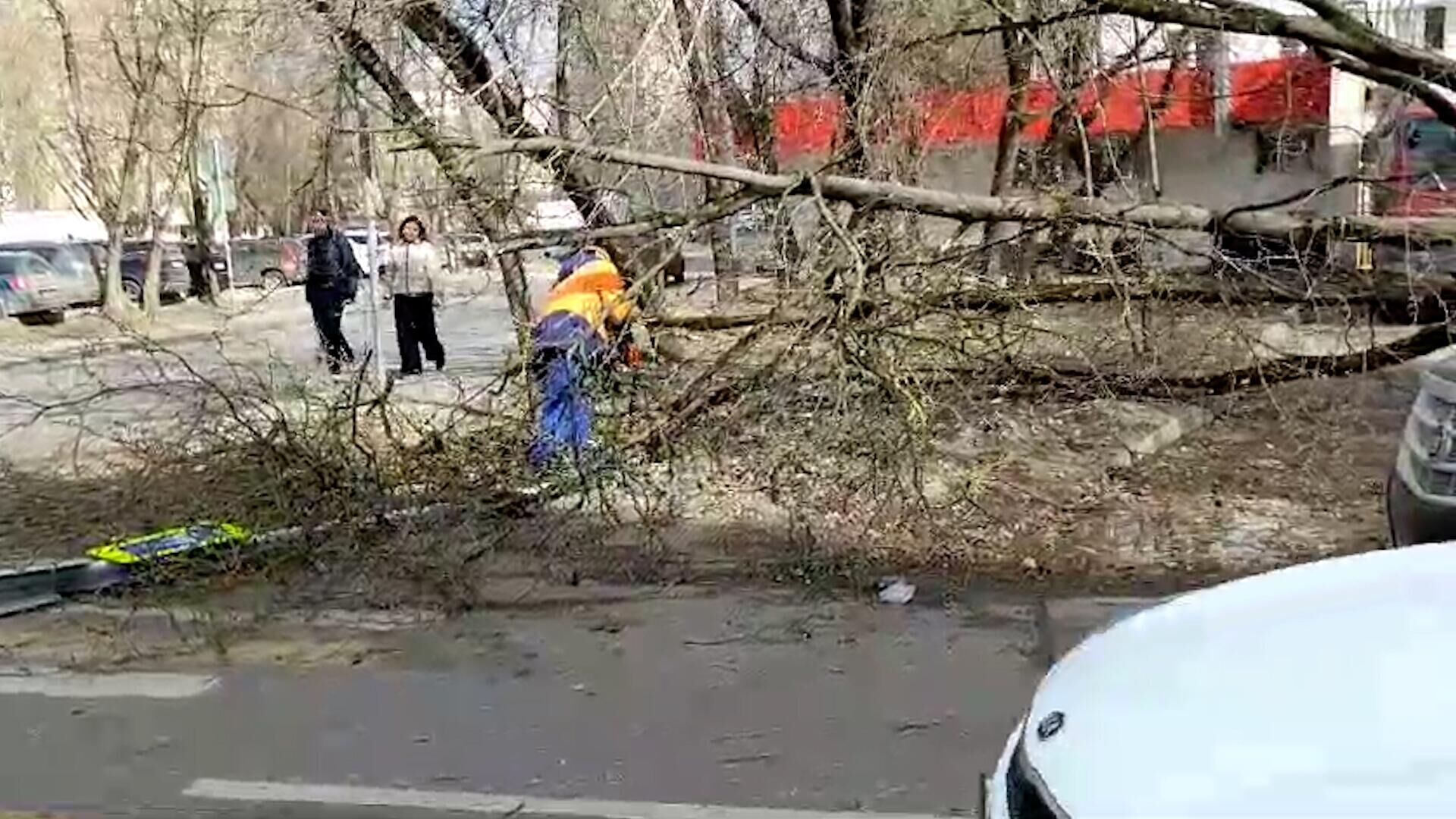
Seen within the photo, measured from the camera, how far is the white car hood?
2037 millimetres

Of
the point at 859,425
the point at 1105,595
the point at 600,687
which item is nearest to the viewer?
the point at 600,687

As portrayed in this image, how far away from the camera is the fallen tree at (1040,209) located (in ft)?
22.3

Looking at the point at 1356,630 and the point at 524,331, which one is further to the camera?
the point at 524,331

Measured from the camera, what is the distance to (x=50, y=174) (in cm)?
3625

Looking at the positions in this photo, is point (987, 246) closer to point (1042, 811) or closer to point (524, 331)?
point (524, 331)

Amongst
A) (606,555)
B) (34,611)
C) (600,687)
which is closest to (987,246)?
(606,555)

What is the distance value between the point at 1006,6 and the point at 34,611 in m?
5.91

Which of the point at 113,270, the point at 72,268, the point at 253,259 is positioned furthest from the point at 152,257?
the point at 253,259

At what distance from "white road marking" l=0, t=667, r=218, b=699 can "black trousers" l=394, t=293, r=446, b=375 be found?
25.0 feet

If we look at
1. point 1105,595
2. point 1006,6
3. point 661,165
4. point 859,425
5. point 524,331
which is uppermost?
point 1006,6

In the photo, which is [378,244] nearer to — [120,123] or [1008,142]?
[1008,142]

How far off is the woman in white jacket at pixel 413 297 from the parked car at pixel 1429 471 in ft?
28.9

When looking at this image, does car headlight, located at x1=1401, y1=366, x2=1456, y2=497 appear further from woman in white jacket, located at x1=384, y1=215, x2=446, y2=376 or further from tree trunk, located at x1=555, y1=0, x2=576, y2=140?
woman in white jacket, located at x1=384, y1=215, x2=446, y2=376

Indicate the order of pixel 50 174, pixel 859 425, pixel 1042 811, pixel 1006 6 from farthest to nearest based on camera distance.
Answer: pixel 50 174 → pixel 1006 6 → pixel 859 425 → pixel 1042 811
